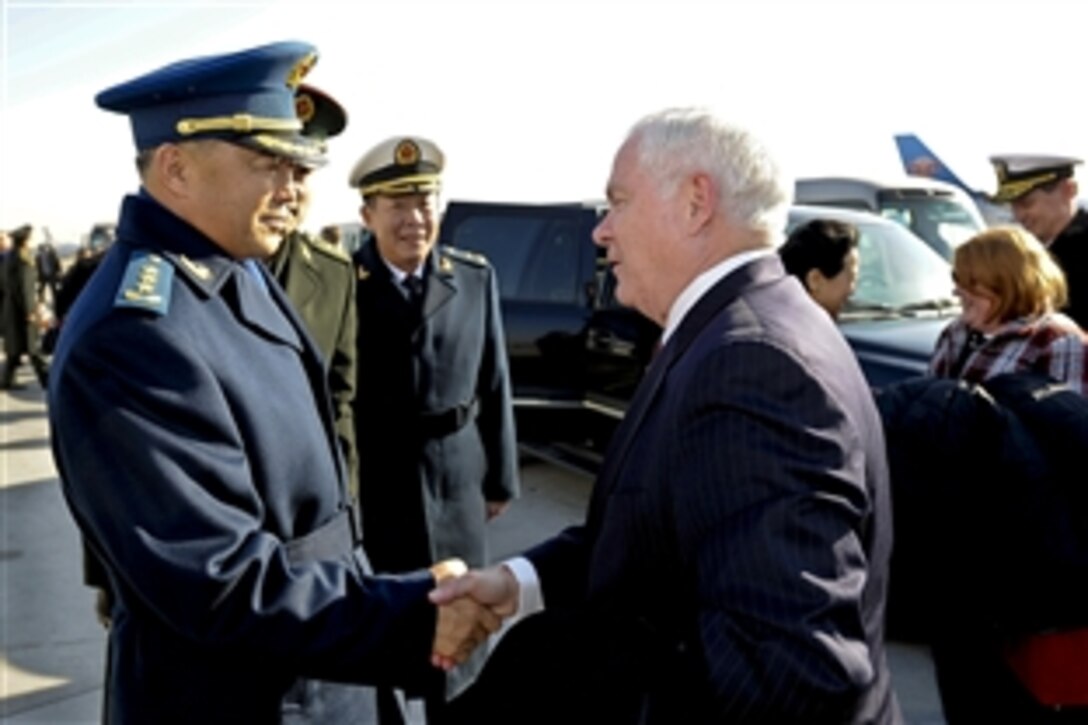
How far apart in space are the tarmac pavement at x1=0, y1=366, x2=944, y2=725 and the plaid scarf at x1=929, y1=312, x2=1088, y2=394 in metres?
1.56

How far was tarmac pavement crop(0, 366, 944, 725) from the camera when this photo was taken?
3896 millimetres

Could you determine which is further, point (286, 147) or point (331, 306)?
point (331, 306)

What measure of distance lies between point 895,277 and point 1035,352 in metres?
3.11

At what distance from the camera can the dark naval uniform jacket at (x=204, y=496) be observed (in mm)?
1550

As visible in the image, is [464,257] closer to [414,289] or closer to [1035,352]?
[414,289]

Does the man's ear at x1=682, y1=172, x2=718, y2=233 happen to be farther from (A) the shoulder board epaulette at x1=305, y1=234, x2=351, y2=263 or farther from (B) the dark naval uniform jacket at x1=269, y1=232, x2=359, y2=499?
(A) the shoulder board epaulette at x1=305, y1=234, x2=351, y2=263

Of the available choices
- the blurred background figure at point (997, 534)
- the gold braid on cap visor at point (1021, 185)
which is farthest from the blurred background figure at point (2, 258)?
the blurred background figure at point (997, 534)

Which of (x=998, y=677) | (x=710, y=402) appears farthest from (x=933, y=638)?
(x=710, y=402)

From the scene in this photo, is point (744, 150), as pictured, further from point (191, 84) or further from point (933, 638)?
point (933, 638)

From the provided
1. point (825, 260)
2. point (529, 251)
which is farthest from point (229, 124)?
point (529, 251)

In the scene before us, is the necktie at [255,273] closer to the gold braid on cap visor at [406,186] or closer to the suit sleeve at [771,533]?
the suit sleeve at [771,533]

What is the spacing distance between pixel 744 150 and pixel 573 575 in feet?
2.91

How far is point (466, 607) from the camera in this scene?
1827 millimetres

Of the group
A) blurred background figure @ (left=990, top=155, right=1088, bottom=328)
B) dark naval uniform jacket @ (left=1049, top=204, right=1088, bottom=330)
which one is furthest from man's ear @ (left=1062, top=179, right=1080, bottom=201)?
dark naval uniform jacket @ (left=1049, top=204, right=1088, bottom=330)
